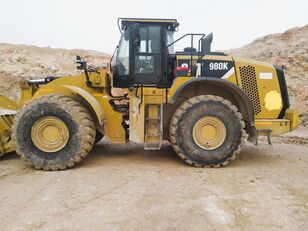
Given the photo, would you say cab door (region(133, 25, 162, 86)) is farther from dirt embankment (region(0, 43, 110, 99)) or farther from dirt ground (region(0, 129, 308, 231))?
dirt embankment (region(0, 43, 110, 99))

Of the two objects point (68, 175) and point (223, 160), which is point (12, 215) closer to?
point (68, 175)

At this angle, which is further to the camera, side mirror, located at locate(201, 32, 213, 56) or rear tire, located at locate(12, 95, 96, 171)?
side mirror, located at locate(201, 32, 213, 56)

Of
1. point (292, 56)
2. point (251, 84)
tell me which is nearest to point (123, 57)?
point (251, 84)

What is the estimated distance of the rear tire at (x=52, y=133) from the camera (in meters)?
5.45

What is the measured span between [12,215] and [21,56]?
20772 mm

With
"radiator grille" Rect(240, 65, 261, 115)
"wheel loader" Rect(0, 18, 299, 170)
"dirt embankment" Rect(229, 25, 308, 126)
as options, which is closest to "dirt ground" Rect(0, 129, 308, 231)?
"wheel loader" Rect(0, 18, 299, 170)

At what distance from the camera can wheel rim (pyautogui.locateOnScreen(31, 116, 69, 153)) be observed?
5496 mm

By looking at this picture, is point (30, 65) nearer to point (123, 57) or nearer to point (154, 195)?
point (123, 57)

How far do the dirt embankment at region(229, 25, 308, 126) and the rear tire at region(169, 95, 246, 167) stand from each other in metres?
7.77

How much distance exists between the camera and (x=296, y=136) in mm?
9812

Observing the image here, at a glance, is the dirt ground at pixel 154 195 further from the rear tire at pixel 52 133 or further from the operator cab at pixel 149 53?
the operator cab at pixel 149 53

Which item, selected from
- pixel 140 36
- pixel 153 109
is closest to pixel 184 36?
pixel 140 36

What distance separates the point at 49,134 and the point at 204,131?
257 cm

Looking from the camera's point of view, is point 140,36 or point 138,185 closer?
point 138,185
